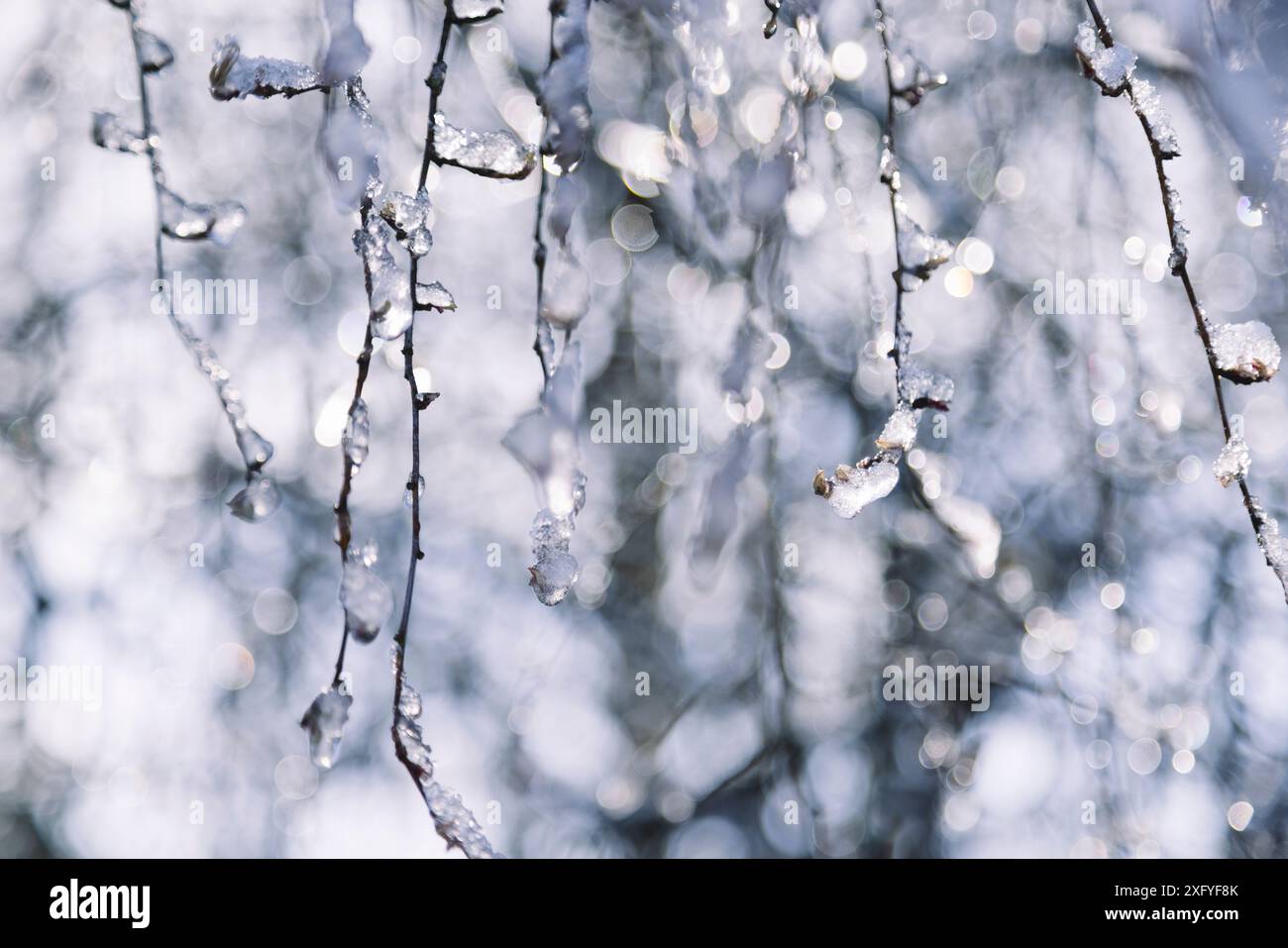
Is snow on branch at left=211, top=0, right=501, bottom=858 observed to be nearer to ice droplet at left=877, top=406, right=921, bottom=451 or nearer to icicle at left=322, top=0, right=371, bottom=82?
icicle at left=322, top=0, right=371, bottom=82

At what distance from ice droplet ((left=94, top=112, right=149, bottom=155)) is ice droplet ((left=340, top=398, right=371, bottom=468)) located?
0.81 ft

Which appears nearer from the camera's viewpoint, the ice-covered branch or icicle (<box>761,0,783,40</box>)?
the ice-covered branch

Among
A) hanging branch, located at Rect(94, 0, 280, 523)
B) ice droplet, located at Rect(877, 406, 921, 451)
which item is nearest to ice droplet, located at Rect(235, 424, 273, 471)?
hanging branch, located at Rect(94, 0, 280, 523)

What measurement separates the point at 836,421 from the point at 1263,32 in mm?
1446

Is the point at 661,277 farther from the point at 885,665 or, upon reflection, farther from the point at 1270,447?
the point at 1270,447

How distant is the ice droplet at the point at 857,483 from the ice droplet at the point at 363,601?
0.25m

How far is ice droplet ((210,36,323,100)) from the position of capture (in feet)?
1.46

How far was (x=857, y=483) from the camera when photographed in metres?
0.49

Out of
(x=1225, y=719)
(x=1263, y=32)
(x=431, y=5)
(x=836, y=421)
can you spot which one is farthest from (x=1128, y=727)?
(x=431, y=5)

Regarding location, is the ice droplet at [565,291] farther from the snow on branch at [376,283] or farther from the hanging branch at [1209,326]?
the hanging branch at [1209,326]

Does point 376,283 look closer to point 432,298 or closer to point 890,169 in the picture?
point 432,298

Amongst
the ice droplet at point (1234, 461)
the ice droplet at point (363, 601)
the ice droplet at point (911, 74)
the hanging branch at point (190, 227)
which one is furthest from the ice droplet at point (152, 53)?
the ice droplet at point (1234, 461)

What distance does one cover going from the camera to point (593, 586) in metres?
2.61

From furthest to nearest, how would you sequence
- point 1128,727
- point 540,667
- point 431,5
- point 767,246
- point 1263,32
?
point 540,667, point 1128,727, point 431,5, point 767,246, point 1263,32
